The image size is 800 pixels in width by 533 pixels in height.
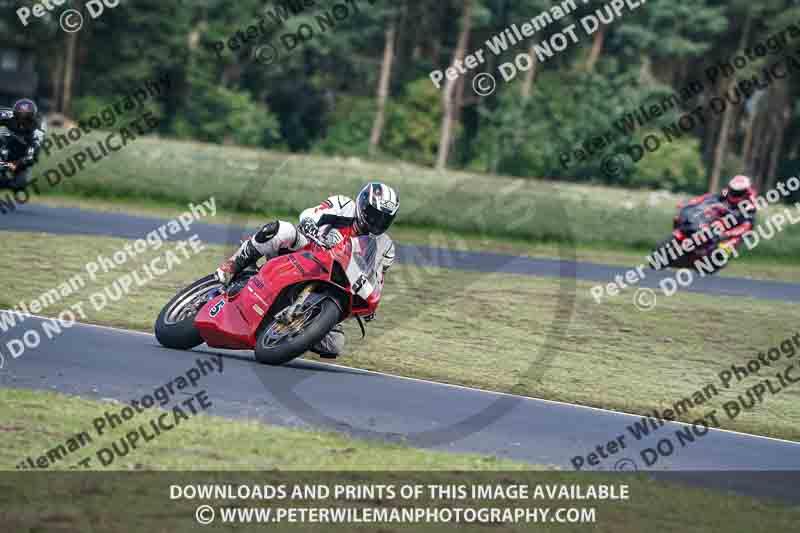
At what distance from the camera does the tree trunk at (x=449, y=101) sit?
61.7 m

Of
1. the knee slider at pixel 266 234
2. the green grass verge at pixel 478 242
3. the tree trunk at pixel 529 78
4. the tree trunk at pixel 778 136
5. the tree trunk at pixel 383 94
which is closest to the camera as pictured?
the knee slider at pixel 266 234

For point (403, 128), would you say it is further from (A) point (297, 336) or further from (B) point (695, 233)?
(A) point (297, 336)

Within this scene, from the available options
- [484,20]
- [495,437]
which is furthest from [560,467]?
[484,20]

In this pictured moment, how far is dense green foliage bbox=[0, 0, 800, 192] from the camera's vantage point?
62844 mm

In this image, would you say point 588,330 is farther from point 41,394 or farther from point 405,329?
point 41,394

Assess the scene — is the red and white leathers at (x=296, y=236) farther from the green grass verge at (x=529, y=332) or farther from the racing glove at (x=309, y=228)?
the green grass verge at (x=529, y=332)

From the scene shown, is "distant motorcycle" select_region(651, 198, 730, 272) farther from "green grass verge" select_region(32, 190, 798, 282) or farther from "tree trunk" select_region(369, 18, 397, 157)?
"tree trunk" select_region(369, 18, 397, 157)

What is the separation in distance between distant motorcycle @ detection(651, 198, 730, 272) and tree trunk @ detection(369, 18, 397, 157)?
42597mm

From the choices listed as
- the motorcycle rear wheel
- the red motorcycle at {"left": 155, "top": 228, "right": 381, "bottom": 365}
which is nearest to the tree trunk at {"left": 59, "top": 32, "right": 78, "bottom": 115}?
the red motorcycle at {"left": 155, "top": 228, "right": 381, "bottom": 365}

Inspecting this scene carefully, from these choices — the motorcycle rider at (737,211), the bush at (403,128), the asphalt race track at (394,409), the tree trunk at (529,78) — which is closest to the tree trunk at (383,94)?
the bush at (403,128)

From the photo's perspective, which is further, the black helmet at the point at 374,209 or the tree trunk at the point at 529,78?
the tree trunk at the point at 529,78

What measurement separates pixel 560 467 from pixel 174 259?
1203cm

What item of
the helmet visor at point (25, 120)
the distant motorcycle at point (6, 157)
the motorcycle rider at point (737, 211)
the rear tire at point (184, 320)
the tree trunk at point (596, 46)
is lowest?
the rear tire at point (184, 320)

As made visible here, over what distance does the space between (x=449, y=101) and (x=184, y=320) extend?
52505 mm
